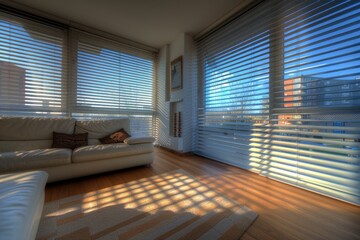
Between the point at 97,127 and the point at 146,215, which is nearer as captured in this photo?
the point at 146,215

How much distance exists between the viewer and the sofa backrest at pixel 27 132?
214cm

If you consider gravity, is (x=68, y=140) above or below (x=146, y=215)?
above

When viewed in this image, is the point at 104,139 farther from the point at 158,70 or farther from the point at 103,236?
the point at 158,70

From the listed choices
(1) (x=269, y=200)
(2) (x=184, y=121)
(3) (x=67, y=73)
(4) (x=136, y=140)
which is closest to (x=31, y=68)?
(3) (x=67, y=73)

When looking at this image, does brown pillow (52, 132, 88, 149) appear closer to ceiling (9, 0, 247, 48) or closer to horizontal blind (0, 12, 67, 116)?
horizontal blind (0, 12, 67, 116)

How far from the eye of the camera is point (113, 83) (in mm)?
3551

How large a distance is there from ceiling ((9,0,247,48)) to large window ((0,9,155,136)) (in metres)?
0.38

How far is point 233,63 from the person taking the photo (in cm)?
264

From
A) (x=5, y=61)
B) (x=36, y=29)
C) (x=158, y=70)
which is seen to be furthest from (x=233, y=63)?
(x=5, y=61)

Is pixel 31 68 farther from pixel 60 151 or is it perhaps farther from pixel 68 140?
pixel 60 151

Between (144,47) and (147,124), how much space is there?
6.37ft

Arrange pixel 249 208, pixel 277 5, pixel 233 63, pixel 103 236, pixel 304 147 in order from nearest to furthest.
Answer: pixel 103 236, pixel 249 208, pixel 304 147, pixel 277 5, pixel 233 63

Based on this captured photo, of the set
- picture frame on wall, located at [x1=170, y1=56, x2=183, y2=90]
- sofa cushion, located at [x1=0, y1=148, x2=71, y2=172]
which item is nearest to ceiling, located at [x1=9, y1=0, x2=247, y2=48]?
picture frame on wall, located at [x1=170, y1=56, x2=183, y2=90]

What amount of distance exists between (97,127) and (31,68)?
5.17 feet
